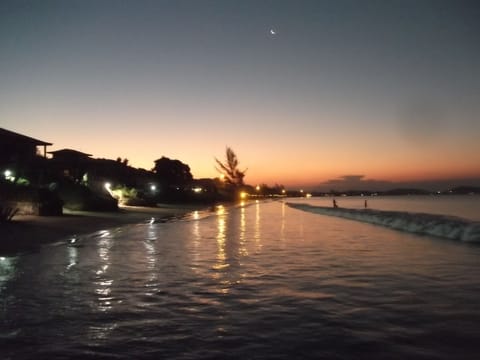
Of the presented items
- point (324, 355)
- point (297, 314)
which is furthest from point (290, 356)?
point (297, 314)

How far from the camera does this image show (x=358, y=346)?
566cm

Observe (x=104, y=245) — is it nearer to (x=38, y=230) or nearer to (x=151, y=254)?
(x=151, y=254)

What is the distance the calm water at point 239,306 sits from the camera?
5.63m

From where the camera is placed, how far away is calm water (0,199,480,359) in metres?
5.63

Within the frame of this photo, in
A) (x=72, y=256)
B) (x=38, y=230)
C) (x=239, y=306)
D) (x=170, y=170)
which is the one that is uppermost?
(x=170, y=170)

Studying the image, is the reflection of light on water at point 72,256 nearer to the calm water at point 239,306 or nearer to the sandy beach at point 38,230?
the calm water at point 239,306

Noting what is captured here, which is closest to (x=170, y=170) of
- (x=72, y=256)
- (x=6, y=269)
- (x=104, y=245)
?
(x=104, y=245)

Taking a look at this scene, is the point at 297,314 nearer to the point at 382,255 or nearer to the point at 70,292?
the point at 70,292

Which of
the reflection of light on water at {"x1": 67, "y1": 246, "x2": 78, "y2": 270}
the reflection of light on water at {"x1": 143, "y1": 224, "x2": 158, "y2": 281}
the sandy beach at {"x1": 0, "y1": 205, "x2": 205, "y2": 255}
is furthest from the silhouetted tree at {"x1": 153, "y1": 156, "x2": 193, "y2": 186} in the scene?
the reflection of light on water at {"x1": 67, "y1": 246, "x2": 78, "y2": 270}

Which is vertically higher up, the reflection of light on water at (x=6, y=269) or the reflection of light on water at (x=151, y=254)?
the reflection of light on water at (x=6, y=269)

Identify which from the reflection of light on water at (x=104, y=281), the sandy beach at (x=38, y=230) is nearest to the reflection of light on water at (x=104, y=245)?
the reflection of light on water at (x=104, y=281)

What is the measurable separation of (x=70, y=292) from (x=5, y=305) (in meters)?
1.32

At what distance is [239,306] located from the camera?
782cm

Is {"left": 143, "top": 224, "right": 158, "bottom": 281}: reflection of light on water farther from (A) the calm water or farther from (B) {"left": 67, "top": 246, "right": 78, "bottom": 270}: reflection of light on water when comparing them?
(B) {"left": 67, "top": 246, "right": 78, "bottom": 270}: reflection of light on water
